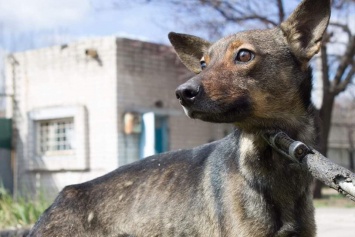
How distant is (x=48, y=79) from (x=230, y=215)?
42.9 feet

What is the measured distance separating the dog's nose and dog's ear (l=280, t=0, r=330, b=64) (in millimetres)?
846

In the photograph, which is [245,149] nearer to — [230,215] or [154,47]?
[230,215]

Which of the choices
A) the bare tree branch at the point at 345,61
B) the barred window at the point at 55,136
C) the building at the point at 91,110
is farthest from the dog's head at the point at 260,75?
the barred window at the point at 55,136

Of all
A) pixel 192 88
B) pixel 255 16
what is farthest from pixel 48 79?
pixel 192 88

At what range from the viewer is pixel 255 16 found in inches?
529

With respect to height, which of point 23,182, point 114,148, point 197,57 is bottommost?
point 23,182

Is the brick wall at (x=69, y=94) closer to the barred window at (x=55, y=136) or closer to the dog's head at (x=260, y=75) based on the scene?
the barred window at (x=55, y=136)

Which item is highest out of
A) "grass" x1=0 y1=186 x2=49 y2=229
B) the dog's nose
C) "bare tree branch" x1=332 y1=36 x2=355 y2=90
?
"bare tree branch" x1=332 y1=36 x2=355 y2=90

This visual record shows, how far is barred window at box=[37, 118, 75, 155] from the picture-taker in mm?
15555

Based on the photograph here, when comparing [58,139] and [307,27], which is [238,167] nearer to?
[307,27]

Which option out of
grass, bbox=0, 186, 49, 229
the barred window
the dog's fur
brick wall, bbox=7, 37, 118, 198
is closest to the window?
the barred window

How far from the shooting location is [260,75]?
3379mm

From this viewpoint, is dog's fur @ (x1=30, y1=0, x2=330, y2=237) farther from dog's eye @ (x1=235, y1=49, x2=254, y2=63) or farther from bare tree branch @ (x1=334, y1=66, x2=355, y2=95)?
bare tree branch @ (x1=334, y1=66, x2=355, y2=95)

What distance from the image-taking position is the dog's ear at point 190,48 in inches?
163
